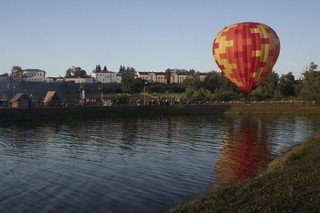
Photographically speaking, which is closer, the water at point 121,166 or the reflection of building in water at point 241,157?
the water at point 121,166

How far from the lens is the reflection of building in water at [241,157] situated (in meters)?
21.0

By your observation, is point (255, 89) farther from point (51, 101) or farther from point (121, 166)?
point (121, 166)

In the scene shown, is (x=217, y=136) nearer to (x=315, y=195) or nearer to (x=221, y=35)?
(x=221, y=35)

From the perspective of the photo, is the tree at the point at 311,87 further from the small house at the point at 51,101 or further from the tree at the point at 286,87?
the small house at the point at 51,101

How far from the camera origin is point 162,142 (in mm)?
34812

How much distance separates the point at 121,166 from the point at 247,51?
30.8 m

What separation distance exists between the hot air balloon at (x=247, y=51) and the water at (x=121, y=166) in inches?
501

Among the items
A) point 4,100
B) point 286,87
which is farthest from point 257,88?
point 4,100

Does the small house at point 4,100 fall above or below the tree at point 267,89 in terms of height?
below

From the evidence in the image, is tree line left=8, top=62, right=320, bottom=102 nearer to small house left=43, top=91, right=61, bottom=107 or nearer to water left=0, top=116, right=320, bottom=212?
small house left=43, top=91, right=61, bottom=107

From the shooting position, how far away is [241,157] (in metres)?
26.6

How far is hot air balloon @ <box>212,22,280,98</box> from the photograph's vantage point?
49.2m

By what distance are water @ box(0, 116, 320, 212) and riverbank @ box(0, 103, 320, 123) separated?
19.0 m

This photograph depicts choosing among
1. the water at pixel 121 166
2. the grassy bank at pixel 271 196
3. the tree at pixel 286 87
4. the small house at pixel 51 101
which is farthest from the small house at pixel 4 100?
the tree at pixel 286 87
